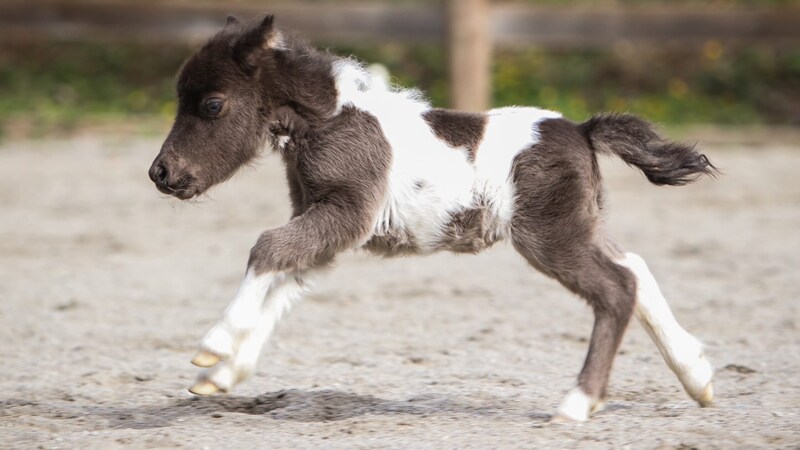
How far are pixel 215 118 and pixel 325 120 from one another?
404 mm

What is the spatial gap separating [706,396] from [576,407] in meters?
0.57

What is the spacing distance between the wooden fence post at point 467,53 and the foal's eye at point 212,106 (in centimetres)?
659

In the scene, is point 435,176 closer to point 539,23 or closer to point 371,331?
point 371,331

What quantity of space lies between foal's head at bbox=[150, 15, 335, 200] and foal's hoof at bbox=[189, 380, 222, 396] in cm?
71

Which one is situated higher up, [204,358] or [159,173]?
[159,173]

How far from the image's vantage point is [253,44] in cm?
424

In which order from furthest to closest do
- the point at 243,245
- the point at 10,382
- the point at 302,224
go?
the point at 243,245, the point at 10,382, the point at 302,224

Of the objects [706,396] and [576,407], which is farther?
[706,396]

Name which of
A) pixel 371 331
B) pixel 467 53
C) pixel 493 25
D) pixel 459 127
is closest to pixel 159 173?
pixel 459 127

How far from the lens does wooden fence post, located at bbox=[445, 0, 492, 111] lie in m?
10.8

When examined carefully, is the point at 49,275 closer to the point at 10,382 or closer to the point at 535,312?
the point at 10,382

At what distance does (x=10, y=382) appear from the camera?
187 inches

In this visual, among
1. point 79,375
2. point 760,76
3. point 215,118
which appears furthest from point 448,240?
point 760,76

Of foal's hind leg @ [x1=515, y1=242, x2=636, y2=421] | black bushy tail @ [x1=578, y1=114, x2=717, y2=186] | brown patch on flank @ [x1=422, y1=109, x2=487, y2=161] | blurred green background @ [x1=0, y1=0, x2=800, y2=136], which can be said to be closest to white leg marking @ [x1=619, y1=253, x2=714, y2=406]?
foal's hind leg @ [x1=515, y1=242, x2=636, y2=421]
